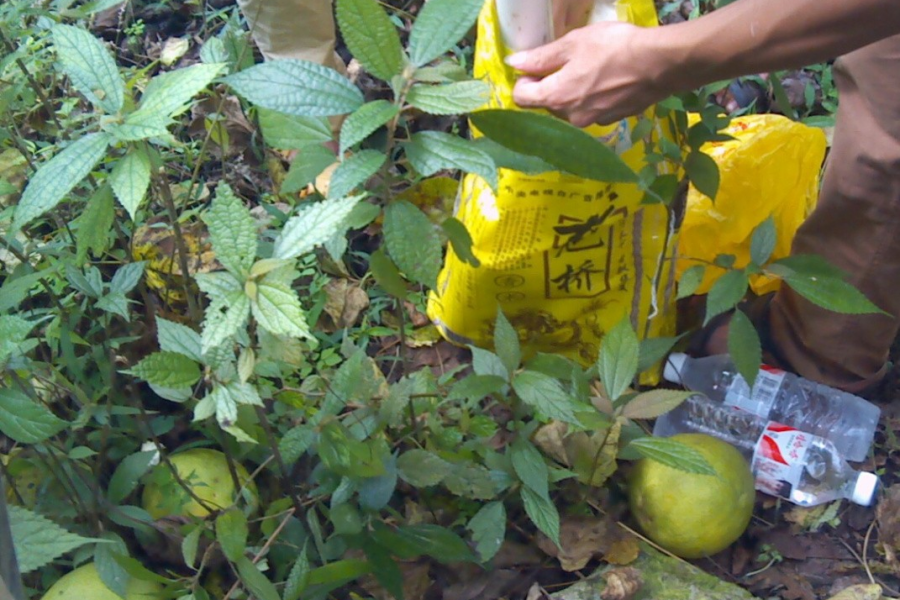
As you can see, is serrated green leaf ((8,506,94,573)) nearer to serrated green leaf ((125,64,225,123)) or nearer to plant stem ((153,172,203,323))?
plant stem ((153,172,203,323))

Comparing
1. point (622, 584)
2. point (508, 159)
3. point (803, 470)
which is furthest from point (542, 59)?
point (803, 470)

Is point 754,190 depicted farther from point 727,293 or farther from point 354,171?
point 354,171

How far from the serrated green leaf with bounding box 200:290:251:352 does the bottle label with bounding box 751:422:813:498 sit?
1329 millimetres

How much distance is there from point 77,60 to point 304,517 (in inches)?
32.8

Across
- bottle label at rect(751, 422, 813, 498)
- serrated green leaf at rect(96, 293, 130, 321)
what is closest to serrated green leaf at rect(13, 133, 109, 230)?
serrated green leaf at rect(96, 293, 130, 321)

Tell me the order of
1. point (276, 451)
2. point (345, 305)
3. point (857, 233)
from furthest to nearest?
point (345, 305), point (857, 233), point (276, 451)

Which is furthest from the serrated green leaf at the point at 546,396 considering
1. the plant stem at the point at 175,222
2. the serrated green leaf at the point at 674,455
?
the plant stem at the point at 175,222

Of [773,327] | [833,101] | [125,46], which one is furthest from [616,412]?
[125,46]

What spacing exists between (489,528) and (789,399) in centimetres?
96

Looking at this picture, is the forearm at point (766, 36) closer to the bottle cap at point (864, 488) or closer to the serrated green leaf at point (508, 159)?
the serrated green leaf at point (508, 159)

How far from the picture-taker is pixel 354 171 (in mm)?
1036

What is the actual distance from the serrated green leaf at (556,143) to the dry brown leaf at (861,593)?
108cm

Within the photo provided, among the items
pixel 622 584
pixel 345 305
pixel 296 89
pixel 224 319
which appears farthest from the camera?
pixel 345 305

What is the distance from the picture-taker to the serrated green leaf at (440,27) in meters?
1.01
